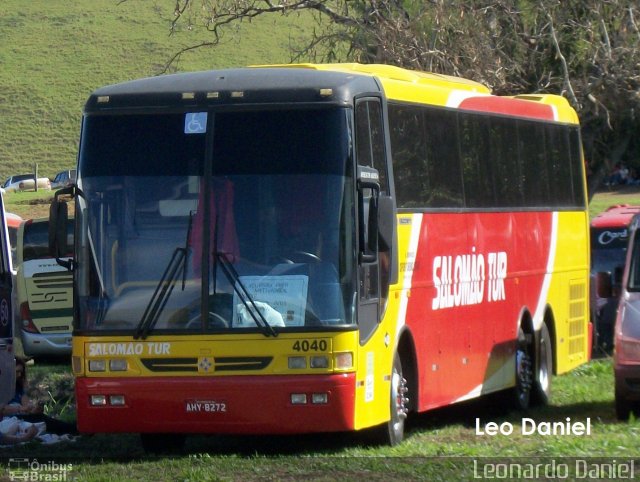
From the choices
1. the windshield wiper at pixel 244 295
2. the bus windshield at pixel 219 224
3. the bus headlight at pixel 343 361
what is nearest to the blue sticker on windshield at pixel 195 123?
the bus windshield at pixel 219 224

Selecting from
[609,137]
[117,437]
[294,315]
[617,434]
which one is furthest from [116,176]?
[609,137]

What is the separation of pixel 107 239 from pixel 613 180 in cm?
Result: 6052

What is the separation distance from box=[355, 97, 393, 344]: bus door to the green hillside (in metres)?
55.5

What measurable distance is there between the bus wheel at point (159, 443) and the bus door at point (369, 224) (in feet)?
7.27

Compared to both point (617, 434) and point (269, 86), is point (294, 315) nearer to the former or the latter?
point (269, 86)

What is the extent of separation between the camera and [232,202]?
1016 cm

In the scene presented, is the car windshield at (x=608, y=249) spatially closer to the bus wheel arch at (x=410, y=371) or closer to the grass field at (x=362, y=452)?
the grass field at (x=362, y=452)

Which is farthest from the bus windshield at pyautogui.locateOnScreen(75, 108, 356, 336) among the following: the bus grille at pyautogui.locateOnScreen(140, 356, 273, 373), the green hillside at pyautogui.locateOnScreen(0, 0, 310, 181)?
the green hillside at pyautogui.locateOnScreen(0, 0, 310, 181)

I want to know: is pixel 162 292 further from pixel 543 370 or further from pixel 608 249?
pixel 608 249

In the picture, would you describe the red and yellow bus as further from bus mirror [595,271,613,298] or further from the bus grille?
bus mirror [595,271,613,298]

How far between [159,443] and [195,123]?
2.82 metres

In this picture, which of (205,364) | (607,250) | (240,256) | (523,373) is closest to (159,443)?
(205,364)

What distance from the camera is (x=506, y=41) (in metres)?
22.8

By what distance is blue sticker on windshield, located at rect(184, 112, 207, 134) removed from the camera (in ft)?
34.2
